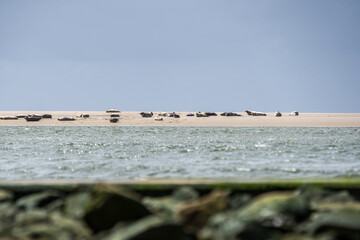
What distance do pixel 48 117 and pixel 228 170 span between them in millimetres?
44378

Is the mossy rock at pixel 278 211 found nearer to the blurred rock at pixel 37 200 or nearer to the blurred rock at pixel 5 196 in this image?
the blurred rock at pixel 37 200

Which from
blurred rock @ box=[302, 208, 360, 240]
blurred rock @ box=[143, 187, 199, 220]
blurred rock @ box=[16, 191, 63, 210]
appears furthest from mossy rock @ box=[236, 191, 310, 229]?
blurred rock @ box=[16, 191, 63, 210]

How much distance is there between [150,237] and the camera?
13.0 ft

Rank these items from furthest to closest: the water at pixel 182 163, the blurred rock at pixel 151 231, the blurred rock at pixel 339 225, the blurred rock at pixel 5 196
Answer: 1. the water at pixel 182 163
2. the blurred rock at pixel 5 196
3. the blurred rock at pixel 339 225
4. the blurred rock at pixel 151 231

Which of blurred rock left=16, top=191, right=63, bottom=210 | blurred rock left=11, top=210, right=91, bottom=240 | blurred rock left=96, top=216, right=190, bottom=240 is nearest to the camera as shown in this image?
blurred rock left=96, top=216, right=190, bottom=240

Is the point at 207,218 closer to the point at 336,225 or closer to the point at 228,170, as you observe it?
the point at 336,225

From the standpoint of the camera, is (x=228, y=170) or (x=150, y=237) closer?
(x=150, y=237)

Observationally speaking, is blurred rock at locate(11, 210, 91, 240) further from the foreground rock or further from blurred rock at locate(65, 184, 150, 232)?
blurred rock at locate(65, 184, 150, 232)

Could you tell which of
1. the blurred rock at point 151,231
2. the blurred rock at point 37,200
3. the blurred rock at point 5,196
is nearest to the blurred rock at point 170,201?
the blurred rock at point 151,231

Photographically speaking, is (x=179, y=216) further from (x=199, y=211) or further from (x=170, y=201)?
(x=170, y=201)

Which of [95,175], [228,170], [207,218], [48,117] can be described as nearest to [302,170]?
[228,170]

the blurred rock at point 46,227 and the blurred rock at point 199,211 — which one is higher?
the blurred rock at point 199,211

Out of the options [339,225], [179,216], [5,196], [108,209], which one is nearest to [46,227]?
[108,209]

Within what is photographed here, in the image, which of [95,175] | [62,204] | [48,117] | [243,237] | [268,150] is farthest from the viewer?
[48,117]
